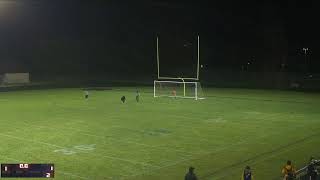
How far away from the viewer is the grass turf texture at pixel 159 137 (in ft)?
51.8

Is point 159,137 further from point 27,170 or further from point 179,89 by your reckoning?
point 179,89

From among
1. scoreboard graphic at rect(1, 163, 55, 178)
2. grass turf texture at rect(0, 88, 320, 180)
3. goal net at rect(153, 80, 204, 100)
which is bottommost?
grass turf texture at rect(0, 88, 320, 180)

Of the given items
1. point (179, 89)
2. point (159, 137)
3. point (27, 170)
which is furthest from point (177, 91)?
point (27, 170)

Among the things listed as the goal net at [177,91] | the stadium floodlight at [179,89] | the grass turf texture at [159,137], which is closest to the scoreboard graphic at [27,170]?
the grass turf texture at [159,137]

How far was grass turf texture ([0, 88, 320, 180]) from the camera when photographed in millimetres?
15789

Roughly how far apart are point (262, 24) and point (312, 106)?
56.9m

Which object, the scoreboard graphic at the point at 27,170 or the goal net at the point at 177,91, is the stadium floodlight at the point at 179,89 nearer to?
the goal net at the point at 177,91

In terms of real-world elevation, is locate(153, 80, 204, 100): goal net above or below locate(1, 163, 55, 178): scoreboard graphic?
below

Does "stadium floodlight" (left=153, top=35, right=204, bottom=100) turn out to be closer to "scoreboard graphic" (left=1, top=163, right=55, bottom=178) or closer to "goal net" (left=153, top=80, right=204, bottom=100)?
"goal net" (left=153, top=80, right=204, bottom=100)

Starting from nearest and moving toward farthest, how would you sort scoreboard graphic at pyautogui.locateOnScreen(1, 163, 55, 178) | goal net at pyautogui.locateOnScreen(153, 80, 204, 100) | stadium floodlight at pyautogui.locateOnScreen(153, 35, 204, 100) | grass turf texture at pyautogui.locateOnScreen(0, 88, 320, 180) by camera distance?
scoreboard graphic at pyautogui.locateOnScreen(1, 163, 55, 178), grass turf texture at pyautogui.locateOnScreen(0, 88, 320, 180), stadium floodlight at pyautogui.locateOnScreen(153, 35, 204, 100), goal net at pyautogui.locateOnScreen(153, 80, 204, 100)

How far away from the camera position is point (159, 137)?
21281 mm

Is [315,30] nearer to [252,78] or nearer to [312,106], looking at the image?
[252,78]

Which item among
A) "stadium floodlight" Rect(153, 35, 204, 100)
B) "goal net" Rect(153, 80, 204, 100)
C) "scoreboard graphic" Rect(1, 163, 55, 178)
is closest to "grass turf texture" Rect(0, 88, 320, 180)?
"stadium floodlight" Rect(153, 35, 204, 100)

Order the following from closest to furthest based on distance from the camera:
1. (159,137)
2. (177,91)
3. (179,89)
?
1. (159,137)
2. (177,91)
3. (179,89)
